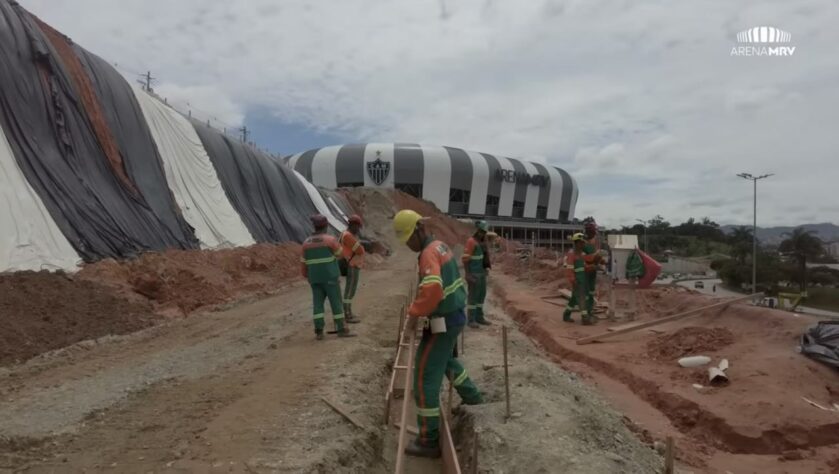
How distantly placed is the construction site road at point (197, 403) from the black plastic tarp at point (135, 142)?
578cm

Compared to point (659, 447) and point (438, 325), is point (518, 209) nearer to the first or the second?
point (659, 447)

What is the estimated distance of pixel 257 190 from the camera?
861 inches

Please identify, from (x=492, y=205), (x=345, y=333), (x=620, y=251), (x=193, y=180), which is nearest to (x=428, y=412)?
(x=345, y=333)

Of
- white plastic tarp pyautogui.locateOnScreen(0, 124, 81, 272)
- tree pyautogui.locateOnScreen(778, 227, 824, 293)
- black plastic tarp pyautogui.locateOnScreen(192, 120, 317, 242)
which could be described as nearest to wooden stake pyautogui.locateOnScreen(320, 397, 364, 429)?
white plastic tarp pyautogui.locateOnScreen(0, 124, 81, 272)

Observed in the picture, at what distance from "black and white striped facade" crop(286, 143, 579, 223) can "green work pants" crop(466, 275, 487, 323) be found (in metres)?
50.8

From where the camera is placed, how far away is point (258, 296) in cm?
1412

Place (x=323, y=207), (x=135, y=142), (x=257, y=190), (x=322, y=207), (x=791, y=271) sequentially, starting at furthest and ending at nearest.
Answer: (x=323, y=207) < (x=322, y=207) < (x=791, y=271) < (x=257, y=190) < (x=135, y=142)

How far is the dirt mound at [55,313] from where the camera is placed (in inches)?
280

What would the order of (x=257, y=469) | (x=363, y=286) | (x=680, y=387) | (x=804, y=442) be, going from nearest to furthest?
(x=257, y=469)
(x=804, y=442)
(x=680, y=387)
(x=363, y=286)

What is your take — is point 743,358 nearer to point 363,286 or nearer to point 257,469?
point 257,469

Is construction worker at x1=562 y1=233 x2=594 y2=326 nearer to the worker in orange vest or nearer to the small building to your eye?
the worker in orange vest

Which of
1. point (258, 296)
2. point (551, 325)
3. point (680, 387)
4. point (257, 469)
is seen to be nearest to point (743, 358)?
point (680, 387)

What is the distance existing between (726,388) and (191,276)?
10021 millimetres

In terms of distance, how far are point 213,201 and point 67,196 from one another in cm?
659
